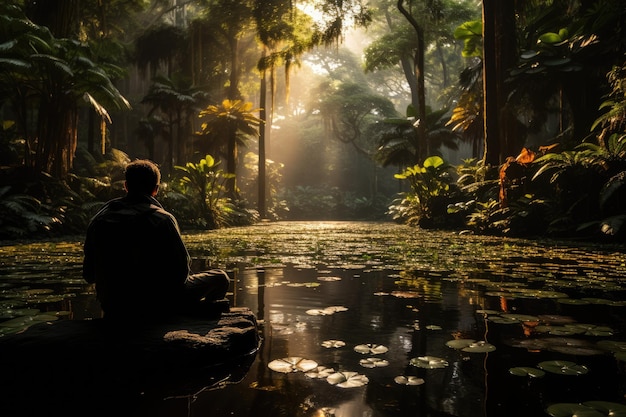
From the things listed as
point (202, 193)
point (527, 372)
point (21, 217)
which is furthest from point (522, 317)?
point (202, 193)

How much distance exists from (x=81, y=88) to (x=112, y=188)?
3.71m

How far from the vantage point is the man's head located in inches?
97.9

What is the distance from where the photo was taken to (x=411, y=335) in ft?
8.98

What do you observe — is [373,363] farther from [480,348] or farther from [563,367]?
[563,367]

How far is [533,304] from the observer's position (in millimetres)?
3529

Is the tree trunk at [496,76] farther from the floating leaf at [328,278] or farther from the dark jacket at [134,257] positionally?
the dark jacket at [134,257]

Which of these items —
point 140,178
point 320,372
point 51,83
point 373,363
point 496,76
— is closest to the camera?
point 320,372

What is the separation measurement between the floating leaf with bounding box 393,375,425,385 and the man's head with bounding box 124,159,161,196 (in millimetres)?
1756

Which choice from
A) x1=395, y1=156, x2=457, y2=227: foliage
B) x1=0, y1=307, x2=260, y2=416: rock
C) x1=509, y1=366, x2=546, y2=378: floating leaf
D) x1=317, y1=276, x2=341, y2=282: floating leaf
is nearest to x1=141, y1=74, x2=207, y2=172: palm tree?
x1=395, y1=156, x2=457, y2=227: foliage

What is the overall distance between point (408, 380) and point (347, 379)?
291 mm

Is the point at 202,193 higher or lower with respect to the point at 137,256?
higher

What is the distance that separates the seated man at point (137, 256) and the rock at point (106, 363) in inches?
6.9

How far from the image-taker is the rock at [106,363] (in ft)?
6.19

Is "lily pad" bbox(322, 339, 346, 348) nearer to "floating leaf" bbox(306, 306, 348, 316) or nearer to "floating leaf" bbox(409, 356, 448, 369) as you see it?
"floating leaf" bbox(409, 356, 448, 369)
